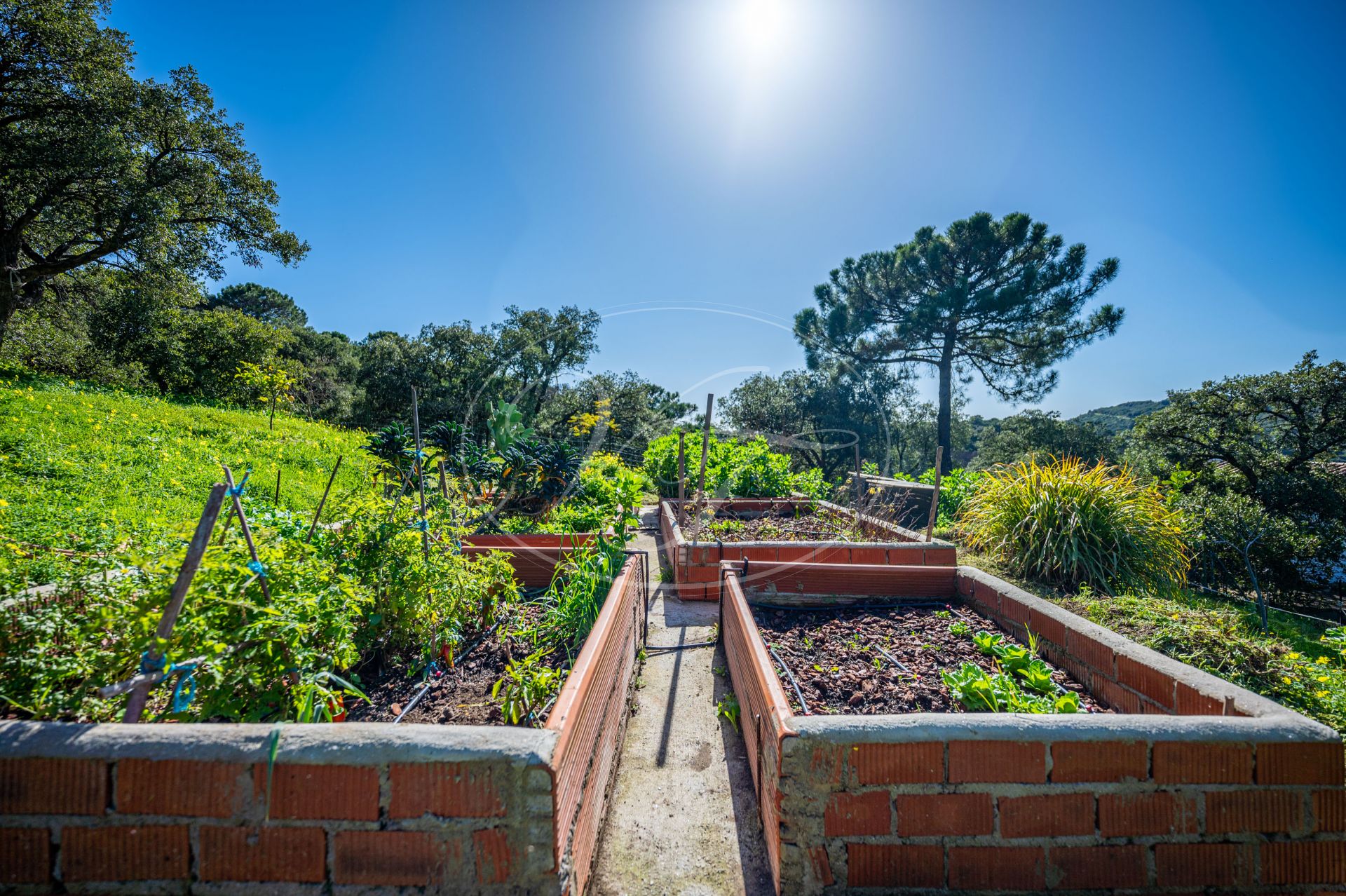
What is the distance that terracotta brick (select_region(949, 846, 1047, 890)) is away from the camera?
1.48m

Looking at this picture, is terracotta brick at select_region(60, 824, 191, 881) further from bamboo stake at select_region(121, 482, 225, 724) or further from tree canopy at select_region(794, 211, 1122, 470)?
tree canopy at select_region(794, 211, 1122, 470)

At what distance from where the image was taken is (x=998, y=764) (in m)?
1.48

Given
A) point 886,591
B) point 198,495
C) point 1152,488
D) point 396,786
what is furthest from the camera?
point 1152,488

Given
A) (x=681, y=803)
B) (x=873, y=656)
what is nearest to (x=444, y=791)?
(x=681, y=803)

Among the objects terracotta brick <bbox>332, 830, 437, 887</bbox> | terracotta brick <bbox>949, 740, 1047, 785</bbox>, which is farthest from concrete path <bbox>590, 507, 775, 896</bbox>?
terracotta brick <bbox>949, 740, 1047, 785</bbox>

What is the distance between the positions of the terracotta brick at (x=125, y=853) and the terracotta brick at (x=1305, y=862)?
2.90 meters

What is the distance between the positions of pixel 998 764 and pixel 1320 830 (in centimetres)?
94

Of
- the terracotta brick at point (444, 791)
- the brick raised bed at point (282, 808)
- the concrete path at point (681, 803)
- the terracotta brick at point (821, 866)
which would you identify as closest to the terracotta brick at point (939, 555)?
the concrete path at point (681, 803)

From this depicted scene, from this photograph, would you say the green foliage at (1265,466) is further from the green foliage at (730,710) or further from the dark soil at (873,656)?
the green foliage at (730,710)

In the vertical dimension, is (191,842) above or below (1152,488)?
below

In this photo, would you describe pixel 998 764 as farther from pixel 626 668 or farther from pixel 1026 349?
pixel 1026 349

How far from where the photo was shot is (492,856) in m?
1.31

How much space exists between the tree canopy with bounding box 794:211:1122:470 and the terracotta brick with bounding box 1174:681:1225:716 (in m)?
17.9

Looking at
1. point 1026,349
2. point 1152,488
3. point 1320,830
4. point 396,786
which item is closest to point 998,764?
point 1320,830
